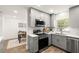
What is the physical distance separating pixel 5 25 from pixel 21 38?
306 mm

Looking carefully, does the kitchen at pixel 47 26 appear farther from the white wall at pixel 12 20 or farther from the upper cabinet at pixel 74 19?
the white wall at pixel 12 20

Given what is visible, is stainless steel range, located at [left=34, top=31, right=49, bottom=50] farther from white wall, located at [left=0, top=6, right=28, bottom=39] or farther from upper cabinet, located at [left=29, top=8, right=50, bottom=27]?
white wall, located at [left=0, top=6, right=28, bottom=39]

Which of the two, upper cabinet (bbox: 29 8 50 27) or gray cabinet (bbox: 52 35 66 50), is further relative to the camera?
gray cabinet (bbox: 52 35 66 50)

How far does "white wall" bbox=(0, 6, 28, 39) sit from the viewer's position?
0.93m

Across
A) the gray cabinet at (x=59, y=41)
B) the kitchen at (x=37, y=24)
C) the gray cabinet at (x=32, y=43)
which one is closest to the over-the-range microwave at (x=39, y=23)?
the kitchen at (x=37, y=24)

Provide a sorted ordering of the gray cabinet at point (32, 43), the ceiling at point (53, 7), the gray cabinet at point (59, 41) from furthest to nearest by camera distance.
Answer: the gray cabinet at point (59, 41)
the gray cabinet at point (32, 43)
the ceiling at point (53, 7)

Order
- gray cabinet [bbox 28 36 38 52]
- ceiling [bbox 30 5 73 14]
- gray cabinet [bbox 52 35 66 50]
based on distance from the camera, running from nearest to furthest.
Result: ceiling [bbox 30 5 73 14] < gray cabinet [bbox 28 36 38 52] < gray cabinet [bbox 52 35 66 50]

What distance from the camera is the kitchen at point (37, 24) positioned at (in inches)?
37.6

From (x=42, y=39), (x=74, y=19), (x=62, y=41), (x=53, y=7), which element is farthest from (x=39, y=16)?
(x=62, y=41)

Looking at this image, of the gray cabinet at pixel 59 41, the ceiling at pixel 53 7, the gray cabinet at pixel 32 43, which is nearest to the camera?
the ceiling at pixel 53 7

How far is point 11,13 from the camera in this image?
0.96 meters

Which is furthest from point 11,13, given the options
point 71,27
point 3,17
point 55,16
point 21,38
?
point 71,27

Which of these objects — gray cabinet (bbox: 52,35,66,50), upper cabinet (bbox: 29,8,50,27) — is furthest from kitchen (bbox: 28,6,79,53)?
gray cabinet (bbox: 52,35,66,50)

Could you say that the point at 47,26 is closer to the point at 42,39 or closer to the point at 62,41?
the point at 42,39
